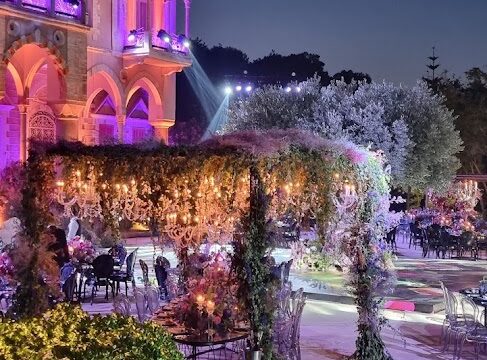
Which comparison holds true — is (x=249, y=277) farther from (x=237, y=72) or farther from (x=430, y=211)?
(x=237, y=72)

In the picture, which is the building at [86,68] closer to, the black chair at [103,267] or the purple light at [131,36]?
the purple light at [131,36]

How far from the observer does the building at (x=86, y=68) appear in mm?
18453

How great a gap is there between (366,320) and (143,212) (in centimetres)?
545

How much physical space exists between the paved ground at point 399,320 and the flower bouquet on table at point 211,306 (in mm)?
1594

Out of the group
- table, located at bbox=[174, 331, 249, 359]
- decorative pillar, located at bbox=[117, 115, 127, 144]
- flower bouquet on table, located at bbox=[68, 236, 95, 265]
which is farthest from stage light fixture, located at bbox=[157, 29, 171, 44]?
table, located at bbox=[174, 331, 249, 359]

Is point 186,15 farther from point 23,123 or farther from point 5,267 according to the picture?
point 5,267

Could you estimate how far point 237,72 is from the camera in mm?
49250

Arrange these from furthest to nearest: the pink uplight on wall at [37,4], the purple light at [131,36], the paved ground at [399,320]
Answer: the purple light at [131,36], the pink uplight on wall at [37,4], the paved ground at [399,320]

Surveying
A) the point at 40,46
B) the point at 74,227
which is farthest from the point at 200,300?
the point at 40,46

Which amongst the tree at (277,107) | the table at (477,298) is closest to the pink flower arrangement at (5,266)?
the table at (477,298)

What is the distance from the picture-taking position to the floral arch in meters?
7.12

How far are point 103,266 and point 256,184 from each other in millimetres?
6544

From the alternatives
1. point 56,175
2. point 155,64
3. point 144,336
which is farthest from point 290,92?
point 144,336

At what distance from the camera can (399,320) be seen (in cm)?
1135
